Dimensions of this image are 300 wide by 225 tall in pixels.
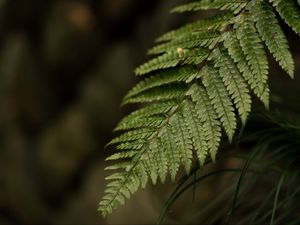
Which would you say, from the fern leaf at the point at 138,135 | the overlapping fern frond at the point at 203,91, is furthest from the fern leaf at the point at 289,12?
the fern leaf at the point at 138,135

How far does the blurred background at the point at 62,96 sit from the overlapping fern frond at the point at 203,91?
2.27 meters

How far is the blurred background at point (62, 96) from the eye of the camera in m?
3.56

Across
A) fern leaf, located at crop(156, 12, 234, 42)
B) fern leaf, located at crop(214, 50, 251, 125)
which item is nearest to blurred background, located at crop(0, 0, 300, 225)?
fern leaf, located at crop(156, 12, 234, 42)

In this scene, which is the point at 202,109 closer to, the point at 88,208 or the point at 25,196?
the point at 88,208

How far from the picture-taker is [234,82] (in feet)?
3.26

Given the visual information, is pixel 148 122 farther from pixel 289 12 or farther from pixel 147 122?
pixel 289 12

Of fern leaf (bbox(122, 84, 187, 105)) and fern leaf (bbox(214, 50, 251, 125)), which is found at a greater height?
fern leaf (bbox(122, 84, 187, 105))

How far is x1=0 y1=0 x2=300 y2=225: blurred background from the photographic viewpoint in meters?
3.56

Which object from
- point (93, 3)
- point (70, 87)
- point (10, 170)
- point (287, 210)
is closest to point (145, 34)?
point (93, 3)

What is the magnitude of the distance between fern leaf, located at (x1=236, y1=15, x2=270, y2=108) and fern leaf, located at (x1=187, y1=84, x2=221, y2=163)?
9 centimetres

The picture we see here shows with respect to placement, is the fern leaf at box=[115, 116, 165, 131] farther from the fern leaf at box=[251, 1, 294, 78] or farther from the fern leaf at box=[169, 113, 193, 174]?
the fern leaf at box=[251, 1, 294, 78]

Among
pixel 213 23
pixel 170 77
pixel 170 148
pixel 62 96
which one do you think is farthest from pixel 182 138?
pixel 62 96

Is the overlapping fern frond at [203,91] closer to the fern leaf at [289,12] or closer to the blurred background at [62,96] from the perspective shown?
the fern leaf at [289,12]

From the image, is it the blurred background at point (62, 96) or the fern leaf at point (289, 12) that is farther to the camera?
the blurred background at point (62, 96)
